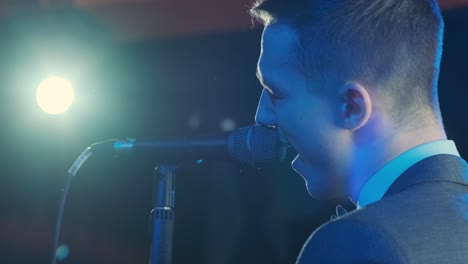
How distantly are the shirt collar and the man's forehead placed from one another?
0.39 metres


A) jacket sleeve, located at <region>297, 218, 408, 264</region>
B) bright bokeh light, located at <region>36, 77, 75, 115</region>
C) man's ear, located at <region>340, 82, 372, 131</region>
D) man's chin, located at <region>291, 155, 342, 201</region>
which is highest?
bright bokeh light, located at <region>36, 77, 75, 115</region>

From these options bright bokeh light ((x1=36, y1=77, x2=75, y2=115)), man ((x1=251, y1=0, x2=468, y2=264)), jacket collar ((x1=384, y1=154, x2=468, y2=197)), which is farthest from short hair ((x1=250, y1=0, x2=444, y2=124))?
bright bokeh light ((x1=36, y1=77, x2=75, y2=115))

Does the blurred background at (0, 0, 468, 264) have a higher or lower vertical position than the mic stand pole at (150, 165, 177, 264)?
higher

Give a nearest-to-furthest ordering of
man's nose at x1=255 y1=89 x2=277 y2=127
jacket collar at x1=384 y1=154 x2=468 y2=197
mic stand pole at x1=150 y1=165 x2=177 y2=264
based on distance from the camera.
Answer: jacket collar at x1=384 y1=154 x2=468 y2=197 < man's nose at x1=255 y1=89 x2=277 y2=127 < mic stand pole at x1=150 y1=165 x2=177 y2=264

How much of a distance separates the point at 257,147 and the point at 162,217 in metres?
0.42

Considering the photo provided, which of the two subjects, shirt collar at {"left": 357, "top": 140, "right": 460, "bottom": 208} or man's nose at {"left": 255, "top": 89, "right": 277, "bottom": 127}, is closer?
shirt collar at {"left": 357, "top": 140, "right": 460, "bottom": 208}

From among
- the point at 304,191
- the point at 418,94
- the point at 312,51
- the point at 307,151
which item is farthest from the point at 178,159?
the point at 304,191

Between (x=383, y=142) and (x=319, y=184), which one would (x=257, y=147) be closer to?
(x=319, y=184)

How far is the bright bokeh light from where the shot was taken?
8.39 ft

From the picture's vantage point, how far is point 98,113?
3.09 meters

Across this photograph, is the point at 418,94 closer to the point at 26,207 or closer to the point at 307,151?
the point at 307,151

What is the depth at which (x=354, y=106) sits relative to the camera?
1.18 metres

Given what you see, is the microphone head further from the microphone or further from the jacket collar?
the jacket collar

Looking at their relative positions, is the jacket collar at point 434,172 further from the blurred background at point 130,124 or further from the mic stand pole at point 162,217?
the blurred background at point 130,124
